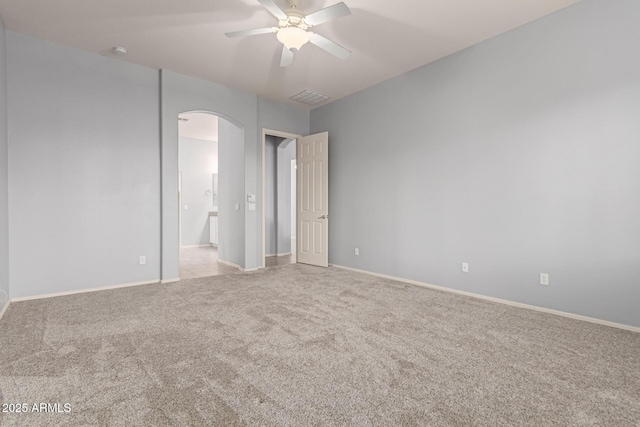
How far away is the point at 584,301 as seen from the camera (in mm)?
3014

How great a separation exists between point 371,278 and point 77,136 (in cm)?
431

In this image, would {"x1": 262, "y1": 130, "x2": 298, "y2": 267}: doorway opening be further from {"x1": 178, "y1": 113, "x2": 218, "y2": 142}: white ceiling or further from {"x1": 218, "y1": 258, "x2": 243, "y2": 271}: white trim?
{"x1": 178, "y1": 113, "x2": 218, "y2": 142}: white ceiling

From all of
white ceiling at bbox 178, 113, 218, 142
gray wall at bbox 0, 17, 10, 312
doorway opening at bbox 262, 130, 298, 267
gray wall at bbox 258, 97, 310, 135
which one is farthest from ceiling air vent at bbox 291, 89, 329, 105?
gray wall at bbox 0, 17, 10, 312

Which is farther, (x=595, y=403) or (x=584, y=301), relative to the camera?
(x=584, y=301)

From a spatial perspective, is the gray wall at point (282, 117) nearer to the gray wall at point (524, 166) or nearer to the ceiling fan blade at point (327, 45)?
the gray wall at point (524, 166)

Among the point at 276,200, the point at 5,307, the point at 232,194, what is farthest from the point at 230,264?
the point at 5,307

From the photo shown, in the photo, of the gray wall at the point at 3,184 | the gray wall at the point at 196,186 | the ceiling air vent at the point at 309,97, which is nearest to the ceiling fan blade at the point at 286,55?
the ceiling air vent at the point at 309,97

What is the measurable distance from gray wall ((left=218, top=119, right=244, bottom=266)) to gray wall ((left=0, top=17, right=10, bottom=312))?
2875 mm

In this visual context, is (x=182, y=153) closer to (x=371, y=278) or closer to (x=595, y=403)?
(x=371, y=278)

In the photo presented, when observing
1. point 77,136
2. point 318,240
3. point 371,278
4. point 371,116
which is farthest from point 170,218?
point 371,116

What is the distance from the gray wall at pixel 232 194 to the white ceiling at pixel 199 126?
81 cm

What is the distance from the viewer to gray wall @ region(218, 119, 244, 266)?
5.57 meters

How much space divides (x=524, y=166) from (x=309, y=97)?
358cm

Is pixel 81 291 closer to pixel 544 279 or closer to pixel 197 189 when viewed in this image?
pixel 544 279
